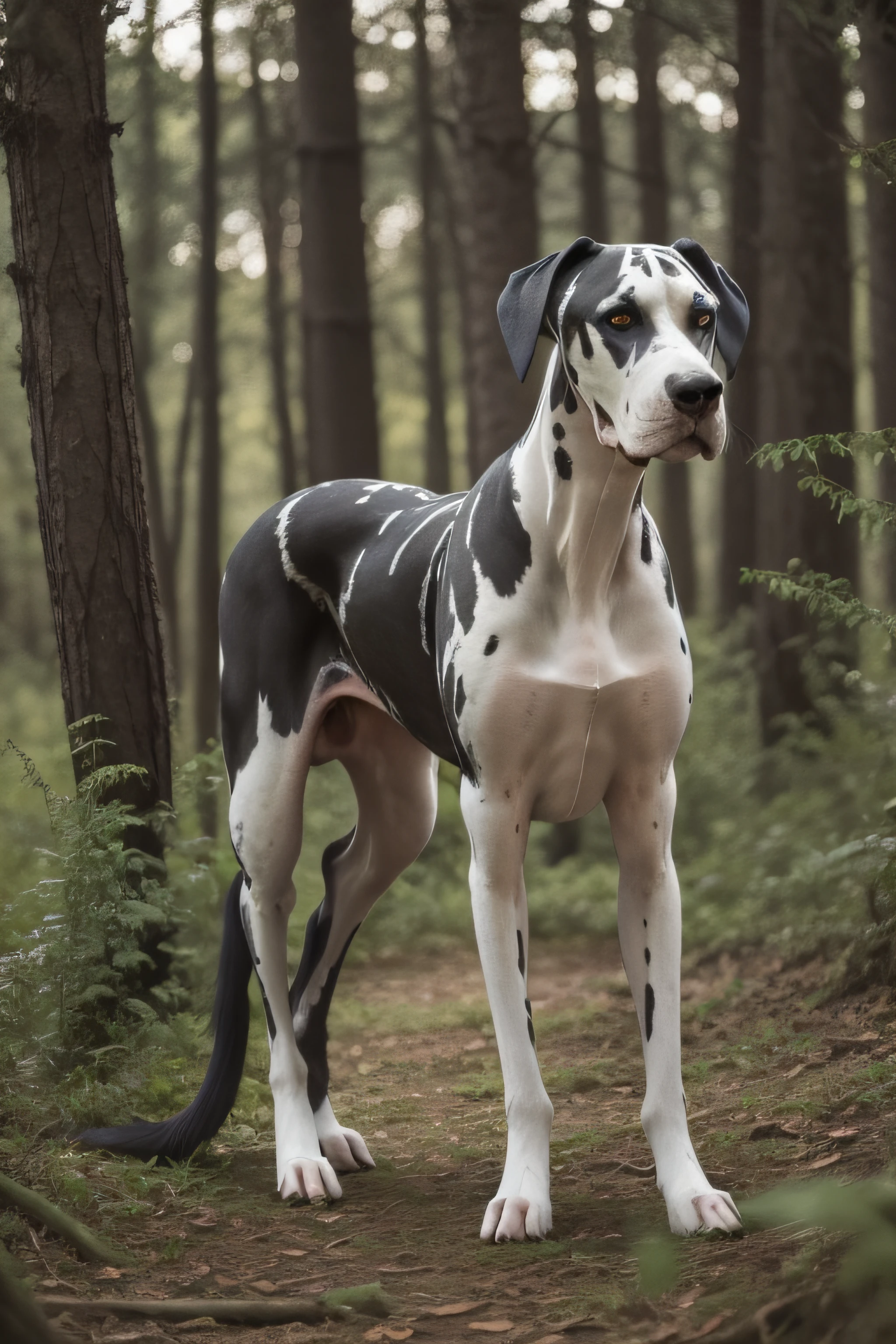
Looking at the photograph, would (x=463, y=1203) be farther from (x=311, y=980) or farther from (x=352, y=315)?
(x=352, y=315)

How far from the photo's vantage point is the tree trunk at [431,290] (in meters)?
14.1

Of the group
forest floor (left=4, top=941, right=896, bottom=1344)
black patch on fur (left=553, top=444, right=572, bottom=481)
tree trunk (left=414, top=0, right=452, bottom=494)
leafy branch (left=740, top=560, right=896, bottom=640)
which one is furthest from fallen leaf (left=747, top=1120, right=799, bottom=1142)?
tree trunk (left=414, top=0, right=452, bottom=494)

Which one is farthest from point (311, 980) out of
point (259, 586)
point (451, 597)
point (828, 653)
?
point (828, 653)

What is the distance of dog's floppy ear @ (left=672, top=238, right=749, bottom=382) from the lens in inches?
144

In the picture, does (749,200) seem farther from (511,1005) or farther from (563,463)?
(511,1005)

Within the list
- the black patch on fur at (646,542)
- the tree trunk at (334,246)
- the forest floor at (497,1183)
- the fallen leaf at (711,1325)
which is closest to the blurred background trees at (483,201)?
the tree trunk at (334,246)

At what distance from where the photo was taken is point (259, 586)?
4.86 metres

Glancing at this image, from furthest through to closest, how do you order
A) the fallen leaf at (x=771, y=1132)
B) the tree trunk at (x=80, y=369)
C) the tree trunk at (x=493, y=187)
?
the tree trunk at (x=493, y=187) < the tree trunk at (x=80, y=369) < the fallen leaf at (x=771, y=1132)

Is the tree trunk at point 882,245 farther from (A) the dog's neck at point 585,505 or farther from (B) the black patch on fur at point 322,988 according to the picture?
(A) the dog's neck at point 585,505

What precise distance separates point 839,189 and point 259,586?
712cm

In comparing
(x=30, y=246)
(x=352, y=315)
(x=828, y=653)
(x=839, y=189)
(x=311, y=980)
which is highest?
(x=839, y=189)

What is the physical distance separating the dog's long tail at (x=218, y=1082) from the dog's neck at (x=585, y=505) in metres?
1.95

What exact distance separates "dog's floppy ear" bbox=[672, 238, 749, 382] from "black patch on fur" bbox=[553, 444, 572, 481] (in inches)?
19.7

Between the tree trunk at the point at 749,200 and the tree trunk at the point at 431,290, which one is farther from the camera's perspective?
the tree trunk at the point at 431,290
